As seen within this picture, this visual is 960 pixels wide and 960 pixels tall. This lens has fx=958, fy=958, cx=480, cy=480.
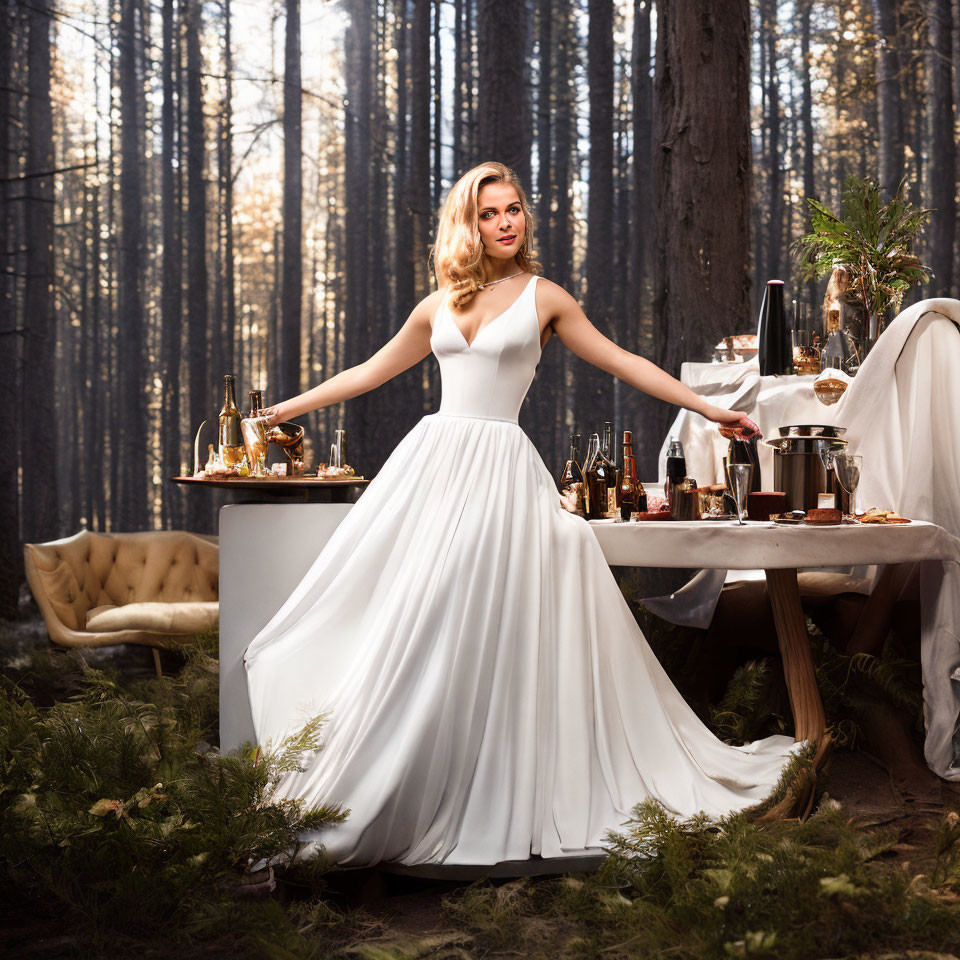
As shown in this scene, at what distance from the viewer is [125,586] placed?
17.1 feet

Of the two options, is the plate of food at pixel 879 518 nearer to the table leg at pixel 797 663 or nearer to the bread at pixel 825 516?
the bread at pixel 825 516

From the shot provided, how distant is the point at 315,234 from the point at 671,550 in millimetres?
8568

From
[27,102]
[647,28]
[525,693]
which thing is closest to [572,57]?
[647,28]

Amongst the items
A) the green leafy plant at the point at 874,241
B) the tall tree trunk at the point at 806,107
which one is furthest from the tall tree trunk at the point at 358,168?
the green leafy plant at the point at 874,241

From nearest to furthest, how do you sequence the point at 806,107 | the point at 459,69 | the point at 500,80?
the point at 500,80, the point at 459,69, the point at 806,107

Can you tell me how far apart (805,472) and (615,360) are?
66 centimetres

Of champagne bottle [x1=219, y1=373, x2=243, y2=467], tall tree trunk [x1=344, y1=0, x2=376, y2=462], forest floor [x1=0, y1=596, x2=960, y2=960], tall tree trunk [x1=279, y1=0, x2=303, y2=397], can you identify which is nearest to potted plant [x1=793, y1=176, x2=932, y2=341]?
forest floor [x1=0, y1=596, x2=960, y2=960]

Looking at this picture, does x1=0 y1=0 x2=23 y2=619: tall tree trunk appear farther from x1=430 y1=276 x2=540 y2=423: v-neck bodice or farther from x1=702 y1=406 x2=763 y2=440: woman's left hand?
x1=702 y1=406 x2=763 y2=440: woman's left hand

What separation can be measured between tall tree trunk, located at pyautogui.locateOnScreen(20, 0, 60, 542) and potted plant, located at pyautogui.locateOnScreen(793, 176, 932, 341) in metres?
5.87

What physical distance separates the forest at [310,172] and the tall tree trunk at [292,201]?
1.0 inches

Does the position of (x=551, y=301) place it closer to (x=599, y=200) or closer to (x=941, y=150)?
(x=599, y=200)

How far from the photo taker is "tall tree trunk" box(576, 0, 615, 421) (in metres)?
9.94

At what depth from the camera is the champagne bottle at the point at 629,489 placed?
9.06 feet

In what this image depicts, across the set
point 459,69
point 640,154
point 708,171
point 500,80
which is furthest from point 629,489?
point 640,154
